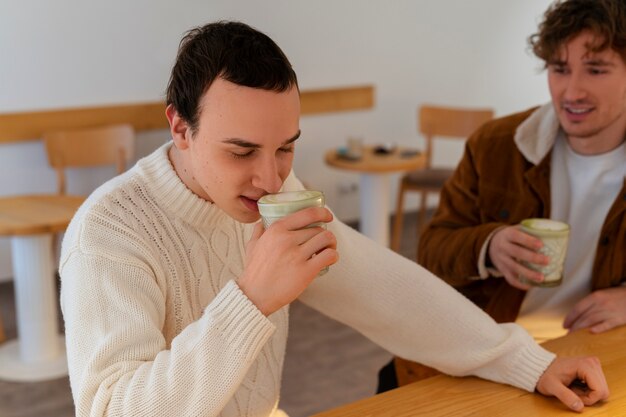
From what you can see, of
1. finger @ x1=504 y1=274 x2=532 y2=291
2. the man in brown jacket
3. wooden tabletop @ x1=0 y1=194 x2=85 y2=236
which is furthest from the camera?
wooden tabletop @ x1=0 y1=194 x2=85 y2=236

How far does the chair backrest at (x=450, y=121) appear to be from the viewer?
5336 mm

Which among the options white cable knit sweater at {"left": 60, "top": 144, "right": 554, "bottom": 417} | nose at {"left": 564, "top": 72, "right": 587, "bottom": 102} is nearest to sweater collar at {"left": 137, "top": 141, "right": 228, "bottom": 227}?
white cable knit sweater at {"left": 60, "top": 144, "right": 554, "bottom": 417}

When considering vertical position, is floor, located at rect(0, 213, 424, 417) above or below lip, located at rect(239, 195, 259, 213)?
below

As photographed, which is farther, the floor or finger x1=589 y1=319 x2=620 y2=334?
the floor

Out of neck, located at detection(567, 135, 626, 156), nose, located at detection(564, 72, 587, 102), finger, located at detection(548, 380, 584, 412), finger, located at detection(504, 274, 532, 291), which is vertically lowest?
finger, located at detection(548, 380, 584, 412)

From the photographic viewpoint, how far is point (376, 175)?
202 inches

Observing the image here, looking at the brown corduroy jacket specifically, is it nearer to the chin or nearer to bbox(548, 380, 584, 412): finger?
bbox(548, 380, 584, 412): finger

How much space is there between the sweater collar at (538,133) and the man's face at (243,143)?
1.12 meters

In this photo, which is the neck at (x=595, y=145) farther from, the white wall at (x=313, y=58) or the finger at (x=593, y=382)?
the white wall at (x=313, y=58)

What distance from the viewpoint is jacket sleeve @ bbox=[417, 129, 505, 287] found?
2133 mm

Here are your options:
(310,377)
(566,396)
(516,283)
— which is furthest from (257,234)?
(310,377)

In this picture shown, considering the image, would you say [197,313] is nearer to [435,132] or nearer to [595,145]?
[595,145]

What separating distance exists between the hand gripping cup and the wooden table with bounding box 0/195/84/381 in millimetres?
2693

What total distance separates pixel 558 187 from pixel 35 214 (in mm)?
2497
